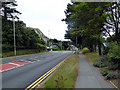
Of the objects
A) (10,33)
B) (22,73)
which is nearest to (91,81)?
(22,73)

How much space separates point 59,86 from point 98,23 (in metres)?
10.8

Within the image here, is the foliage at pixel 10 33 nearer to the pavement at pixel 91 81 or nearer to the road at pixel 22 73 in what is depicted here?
the road at pixel 22 73

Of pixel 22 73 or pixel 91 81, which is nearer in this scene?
pixel 91 81

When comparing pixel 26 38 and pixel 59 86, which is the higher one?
pixel 26 38

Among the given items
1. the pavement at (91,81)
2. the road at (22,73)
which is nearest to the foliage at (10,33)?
the road at (22,73)

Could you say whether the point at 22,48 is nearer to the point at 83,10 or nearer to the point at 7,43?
the point at 7,43

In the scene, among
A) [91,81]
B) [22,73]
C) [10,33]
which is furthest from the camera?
[10,33]

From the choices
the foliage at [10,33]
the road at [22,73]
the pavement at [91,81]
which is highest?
the foliage at [10,33]

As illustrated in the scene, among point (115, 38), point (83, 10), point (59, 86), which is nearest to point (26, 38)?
point (83, 10)

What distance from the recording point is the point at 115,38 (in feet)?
44.1

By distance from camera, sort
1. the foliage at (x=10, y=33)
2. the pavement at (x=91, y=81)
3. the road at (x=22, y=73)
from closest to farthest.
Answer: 1. the pavement at (x=91, y=81)
2. the road at (x=22, y=73)
3. the foliage at (x=10, y=33)

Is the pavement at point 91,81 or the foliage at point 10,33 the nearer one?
the pavement at point 91,81

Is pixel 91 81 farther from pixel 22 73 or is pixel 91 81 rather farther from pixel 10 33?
pixel 10 33

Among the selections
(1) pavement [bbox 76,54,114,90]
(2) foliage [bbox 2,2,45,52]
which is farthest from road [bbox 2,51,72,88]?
(2) foliage [bbox 2,2,45,52]
